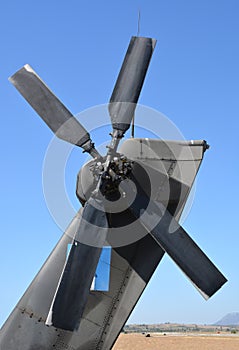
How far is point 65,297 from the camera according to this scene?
7.52 m

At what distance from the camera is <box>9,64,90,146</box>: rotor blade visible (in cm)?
859

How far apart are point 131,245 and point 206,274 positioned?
193cm

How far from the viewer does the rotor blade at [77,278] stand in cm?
748

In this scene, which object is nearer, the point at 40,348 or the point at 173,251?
the point at 173,251

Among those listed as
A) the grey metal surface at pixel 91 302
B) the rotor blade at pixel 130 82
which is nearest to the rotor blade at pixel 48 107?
the rotor blade at pixel 130 82

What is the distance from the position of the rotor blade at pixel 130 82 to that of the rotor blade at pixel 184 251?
1545mm

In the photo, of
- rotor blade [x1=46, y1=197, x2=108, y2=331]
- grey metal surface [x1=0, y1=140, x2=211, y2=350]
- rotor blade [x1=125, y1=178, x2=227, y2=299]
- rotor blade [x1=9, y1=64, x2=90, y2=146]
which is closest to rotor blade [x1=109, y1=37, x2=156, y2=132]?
rotor blade [x1=9, y1=64, x2=90, y2=146]

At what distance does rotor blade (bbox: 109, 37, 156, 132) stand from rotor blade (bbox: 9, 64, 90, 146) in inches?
25.2

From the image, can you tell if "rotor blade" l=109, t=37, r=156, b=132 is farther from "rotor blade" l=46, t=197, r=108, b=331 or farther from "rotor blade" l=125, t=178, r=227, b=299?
"rotor blade" l=46, t=197, r=108, b=331

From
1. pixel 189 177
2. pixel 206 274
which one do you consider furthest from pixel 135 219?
pixel 206 274

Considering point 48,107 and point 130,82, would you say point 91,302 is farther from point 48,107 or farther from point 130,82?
point 130,82

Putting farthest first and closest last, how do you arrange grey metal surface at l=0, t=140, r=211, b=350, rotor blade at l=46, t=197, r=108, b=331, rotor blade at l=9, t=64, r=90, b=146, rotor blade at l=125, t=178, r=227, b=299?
grey metal surface at l=0, t=140, r=211, b=350, rotor blade at l=9, t=64, r=90, b=146, rotor blade at l=125, t=178, r=227, b=299, rotor blade at l=46, t=197, r=108, b=331

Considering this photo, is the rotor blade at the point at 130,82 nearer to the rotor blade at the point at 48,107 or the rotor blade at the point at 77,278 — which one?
the rotor blade at the point at 48,107

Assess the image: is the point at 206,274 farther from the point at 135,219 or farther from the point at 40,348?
the point at 40,348
